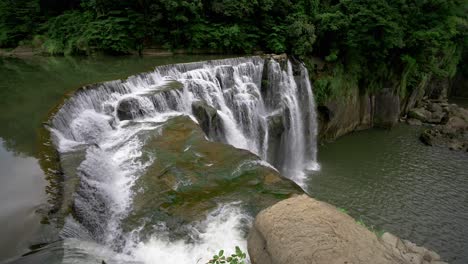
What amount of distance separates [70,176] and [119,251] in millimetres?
1696

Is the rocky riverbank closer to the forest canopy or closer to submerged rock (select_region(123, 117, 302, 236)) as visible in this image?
the forest canopy

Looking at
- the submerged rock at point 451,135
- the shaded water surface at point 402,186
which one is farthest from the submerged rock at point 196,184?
the submerged rock at point 451,135

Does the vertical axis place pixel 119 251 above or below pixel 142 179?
below

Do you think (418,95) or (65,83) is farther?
(418,95)

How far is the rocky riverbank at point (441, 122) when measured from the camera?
15.3m

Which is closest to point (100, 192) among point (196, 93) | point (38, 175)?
point (38, 175)

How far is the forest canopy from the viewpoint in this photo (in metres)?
15.0

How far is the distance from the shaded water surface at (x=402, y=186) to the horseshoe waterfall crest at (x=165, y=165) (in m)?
3.23

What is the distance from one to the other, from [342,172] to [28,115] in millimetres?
11371

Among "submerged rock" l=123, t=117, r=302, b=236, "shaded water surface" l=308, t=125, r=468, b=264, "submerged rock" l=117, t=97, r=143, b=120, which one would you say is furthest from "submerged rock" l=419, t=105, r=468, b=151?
"submerged rock" l=117, t=97, r=143, b=120

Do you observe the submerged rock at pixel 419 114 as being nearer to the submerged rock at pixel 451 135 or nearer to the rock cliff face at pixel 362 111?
the rock cliff face at pixel 362 111

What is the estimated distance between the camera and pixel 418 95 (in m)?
20.1

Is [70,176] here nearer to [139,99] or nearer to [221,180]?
[221,180]

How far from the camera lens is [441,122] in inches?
725
